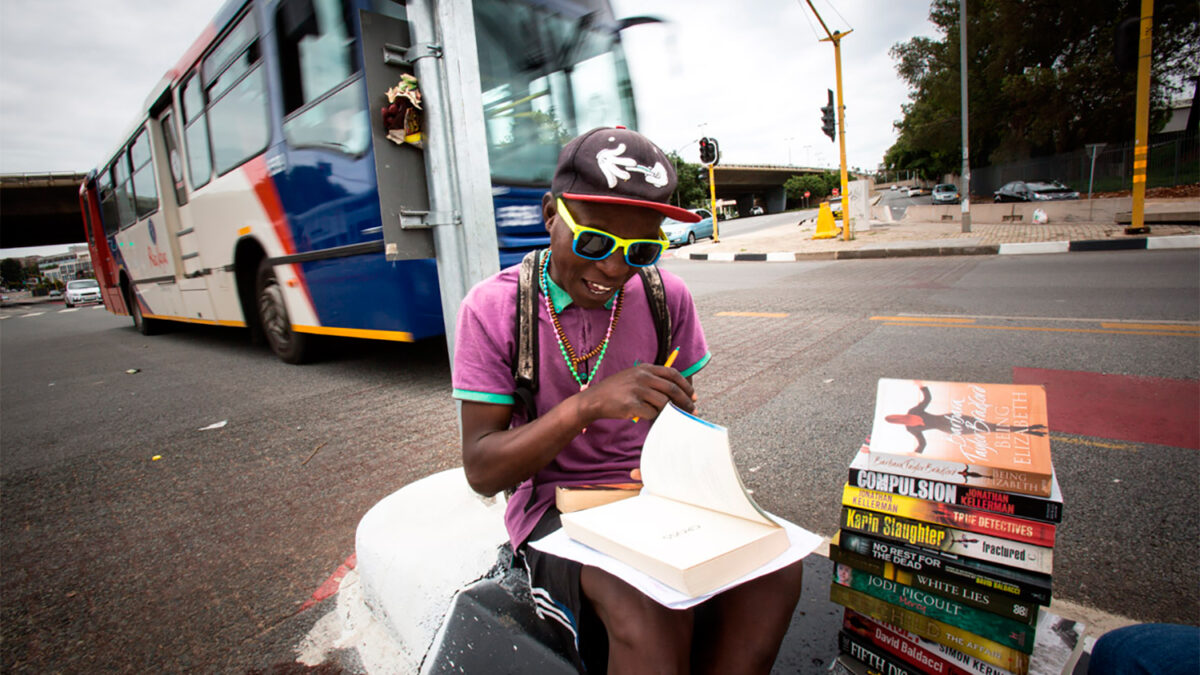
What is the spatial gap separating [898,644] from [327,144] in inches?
188

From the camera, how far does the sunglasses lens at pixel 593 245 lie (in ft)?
4.15

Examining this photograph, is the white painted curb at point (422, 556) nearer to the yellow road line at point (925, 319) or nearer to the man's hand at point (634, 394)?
the man's hand at point (634, 394)

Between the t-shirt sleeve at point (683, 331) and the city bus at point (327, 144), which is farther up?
the city bus at point (327, 144)

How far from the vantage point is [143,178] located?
795 centimetres

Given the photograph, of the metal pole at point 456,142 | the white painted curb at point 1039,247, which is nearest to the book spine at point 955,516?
the metal pole at point 456,142

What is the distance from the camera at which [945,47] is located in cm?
2953

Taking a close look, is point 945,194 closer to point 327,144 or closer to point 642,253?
point 327,144

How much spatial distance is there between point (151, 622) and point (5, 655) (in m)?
0.40

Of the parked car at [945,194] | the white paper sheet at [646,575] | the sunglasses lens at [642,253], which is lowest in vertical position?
the white paper sheet at [646,575]

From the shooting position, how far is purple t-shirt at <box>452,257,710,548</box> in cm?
135

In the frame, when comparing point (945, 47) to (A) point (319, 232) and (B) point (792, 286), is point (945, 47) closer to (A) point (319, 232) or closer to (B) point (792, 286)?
(B) point (792, 286)

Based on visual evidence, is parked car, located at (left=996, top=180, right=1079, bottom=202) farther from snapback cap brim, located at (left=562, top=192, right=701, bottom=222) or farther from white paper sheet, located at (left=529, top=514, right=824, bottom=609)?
white paper sheet, located at (left=529, top=514, right=824, bottom=609)

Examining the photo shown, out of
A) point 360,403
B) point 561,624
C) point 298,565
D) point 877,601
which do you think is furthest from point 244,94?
point 877,601

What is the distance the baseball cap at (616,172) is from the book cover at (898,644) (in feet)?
3.25
